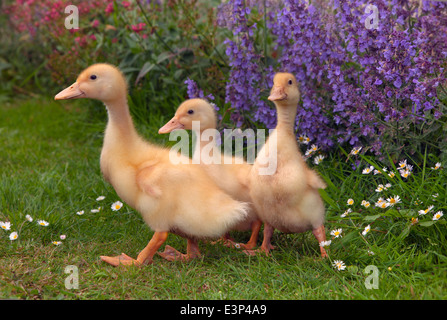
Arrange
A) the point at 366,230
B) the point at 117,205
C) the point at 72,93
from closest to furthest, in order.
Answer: the point at 72,93
the point at 366,230
the point at 117,205

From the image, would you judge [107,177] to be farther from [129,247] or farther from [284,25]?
[284,25]

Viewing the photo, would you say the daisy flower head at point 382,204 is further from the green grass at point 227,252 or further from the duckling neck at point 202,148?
the duckling neck at point 202,148

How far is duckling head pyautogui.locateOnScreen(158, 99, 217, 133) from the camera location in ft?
10.9

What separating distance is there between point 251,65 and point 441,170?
62.3 inches

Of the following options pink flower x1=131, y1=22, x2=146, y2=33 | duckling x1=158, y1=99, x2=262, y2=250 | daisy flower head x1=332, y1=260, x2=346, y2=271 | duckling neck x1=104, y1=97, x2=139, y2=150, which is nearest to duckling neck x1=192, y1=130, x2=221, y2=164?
duckling x1=158, y1=99, x2=262, y2=250

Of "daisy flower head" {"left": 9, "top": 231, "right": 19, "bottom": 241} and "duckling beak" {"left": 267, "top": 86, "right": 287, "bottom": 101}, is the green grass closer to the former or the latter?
"daisy flower head" {"left": 9, "top": 231, "right": 19, "bottom": 241}

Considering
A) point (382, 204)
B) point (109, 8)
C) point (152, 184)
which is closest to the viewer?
point (152, 184)

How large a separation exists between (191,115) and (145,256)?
2.77 feet

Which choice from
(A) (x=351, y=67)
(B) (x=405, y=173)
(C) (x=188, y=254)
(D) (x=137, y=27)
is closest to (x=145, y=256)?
(C) (x=188, y=254)

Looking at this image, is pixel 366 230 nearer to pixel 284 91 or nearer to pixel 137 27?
pixel 284 91

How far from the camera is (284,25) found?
14.2ft

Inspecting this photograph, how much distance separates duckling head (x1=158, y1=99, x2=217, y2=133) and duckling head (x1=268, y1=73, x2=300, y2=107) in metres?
0.43

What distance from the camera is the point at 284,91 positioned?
3.11m

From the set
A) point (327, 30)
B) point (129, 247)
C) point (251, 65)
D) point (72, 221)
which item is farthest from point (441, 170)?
point (72, 221)
